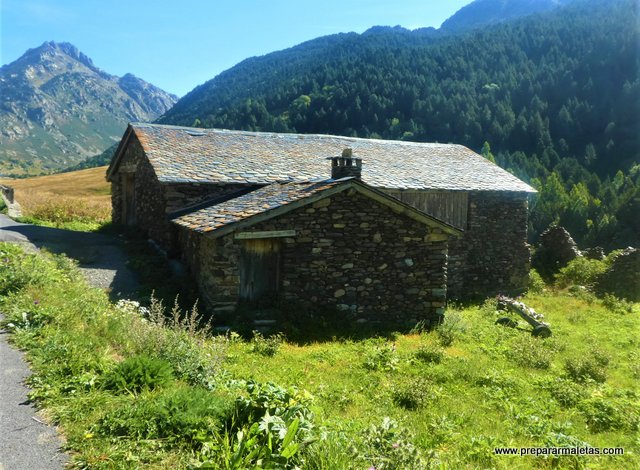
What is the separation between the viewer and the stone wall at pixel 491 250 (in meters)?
17.7

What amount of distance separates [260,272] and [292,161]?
7083 millimetres

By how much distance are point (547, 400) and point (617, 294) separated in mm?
13434

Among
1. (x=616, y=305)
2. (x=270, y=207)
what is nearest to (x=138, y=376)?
(x=270, y=207)

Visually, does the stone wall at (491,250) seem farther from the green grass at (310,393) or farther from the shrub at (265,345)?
the shrub at (265,345)

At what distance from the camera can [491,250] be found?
18.4 metres

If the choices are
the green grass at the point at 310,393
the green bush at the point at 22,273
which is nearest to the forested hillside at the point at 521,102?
the green grass at the point at 310,393

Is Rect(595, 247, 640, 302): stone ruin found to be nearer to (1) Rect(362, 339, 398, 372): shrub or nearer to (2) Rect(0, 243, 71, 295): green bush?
(1) Rect(362, 339, 398, 372): shrub

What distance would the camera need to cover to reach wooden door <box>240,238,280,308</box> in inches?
443

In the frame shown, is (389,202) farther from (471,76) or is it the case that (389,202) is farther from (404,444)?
(471,76)

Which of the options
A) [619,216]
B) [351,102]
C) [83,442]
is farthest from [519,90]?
[83,442]

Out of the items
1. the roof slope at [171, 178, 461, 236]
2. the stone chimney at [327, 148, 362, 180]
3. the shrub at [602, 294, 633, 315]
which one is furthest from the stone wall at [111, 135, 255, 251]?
the shrub at [602, 294, 633, 315]

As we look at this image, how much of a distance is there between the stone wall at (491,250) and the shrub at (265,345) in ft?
32.7

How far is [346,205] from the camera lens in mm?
11359

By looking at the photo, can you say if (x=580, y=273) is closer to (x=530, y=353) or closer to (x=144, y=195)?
(x=530, y=353)
